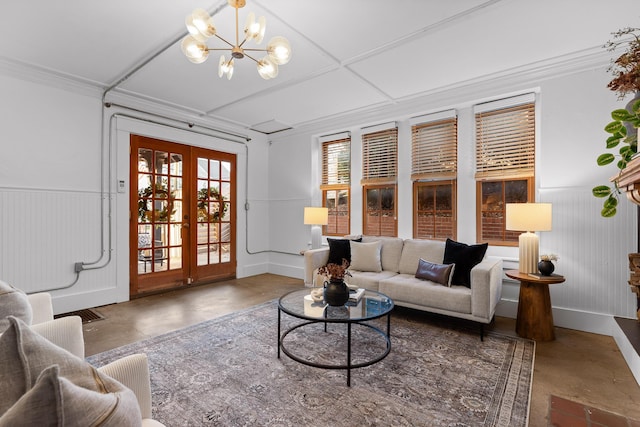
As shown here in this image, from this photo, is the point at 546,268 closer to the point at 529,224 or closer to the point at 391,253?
the point at 529,224

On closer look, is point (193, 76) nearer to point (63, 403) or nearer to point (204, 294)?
point (204, 294)

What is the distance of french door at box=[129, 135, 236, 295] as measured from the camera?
14.3 ft

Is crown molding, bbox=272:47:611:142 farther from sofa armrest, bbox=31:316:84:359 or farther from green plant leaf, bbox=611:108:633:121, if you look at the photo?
sofa armrest, bbox=31:316:84:359

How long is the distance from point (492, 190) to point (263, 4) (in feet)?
10.3

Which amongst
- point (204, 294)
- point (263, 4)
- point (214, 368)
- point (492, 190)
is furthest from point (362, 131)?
point (214, 368)

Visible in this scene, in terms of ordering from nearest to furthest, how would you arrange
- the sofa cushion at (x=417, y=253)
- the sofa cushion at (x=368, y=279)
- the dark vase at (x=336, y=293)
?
the dark vase at (x=336, y=293), the sofa cushion at (x=368, y=279), the sofa cushion at (x=417, y=253)

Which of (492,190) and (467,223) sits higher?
(492,190)

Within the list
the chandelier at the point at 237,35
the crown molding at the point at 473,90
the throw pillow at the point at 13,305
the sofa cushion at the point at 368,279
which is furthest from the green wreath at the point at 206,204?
the throw pillow at the point at 13,305

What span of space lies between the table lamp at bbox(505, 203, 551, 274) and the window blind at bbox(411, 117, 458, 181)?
108 cm

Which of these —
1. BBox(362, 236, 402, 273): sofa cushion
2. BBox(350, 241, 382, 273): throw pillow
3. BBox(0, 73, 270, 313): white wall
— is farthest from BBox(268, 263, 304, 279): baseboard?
BBox(0, 73, 270, 313): white wall

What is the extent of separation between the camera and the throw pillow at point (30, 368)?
72 centimetres

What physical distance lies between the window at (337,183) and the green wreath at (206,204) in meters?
1.71

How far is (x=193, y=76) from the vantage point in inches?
137

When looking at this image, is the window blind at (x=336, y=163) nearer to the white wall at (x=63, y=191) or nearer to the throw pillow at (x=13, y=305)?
the white wall at (x=63, y=191)
